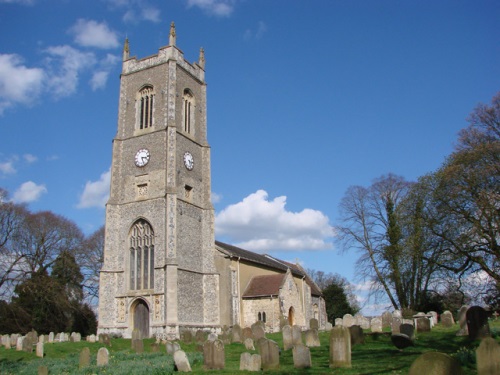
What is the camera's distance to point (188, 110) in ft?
108

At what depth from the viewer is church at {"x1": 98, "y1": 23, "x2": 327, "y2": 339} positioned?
27312 mm

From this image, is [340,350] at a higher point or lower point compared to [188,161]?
lower

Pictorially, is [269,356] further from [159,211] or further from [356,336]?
[159,211]

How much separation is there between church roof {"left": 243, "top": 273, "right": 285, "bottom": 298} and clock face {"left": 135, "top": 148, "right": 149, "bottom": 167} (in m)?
11.3

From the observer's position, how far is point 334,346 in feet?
38.6

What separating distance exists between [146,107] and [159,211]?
26.0 ft

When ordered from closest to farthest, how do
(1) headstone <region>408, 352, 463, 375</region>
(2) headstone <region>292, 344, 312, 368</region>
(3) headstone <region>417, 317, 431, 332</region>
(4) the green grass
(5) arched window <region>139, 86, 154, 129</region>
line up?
(1) headstone <region>408, 352, 463, 375</region>
(4) the green grass
(2) headstone <region>292, 344, 312, 368</region>
(3) headstone <region>417, 317, 431, 332</region>
(5) arched window <region>139, 86, 154, 129</region>

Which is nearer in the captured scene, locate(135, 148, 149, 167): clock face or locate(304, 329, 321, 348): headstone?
locate(304, 329, 321, 348): headstone

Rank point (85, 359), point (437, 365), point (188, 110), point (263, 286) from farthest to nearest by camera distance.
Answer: point (188, 110), point (263, 286), point (85, 359), point (437, 365)

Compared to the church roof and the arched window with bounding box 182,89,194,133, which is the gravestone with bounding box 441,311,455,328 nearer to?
the church roof

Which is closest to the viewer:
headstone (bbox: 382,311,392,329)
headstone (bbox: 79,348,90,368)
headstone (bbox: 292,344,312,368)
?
headstone (bbox: 292,344,312,368)

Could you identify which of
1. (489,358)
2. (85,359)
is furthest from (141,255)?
(489,358)

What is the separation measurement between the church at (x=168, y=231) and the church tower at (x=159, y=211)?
61mm

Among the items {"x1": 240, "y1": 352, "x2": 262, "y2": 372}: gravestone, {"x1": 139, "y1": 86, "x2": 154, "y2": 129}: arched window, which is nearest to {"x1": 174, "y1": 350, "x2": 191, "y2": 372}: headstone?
{"x1": 240, "y1": 352, "x2": 262, "y2": 372}: gravestone
